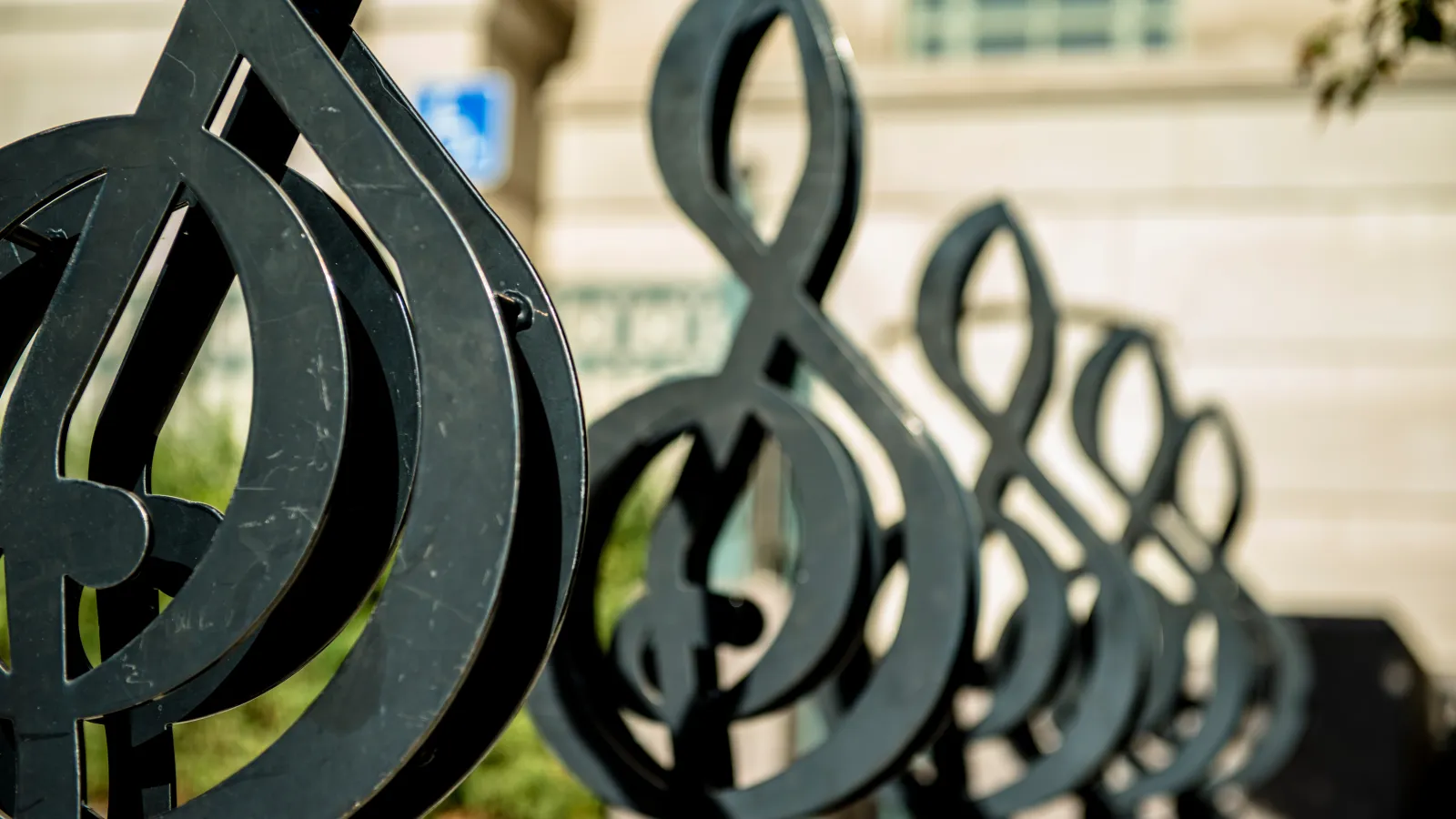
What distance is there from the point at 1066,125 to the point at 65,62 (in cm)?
604

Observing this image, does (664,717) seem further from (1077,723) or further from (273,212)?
(1077,723)

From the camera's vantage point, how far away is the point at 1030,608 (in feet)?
14.1

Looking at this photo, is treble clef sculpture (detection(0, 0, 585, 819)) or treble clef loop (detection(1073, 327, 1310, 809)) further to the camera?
treble clef loop (detection(1073, 327, 1310, 809))

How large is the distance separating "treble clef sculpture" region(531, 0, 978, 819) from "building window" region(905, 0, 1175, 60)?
26.8ft

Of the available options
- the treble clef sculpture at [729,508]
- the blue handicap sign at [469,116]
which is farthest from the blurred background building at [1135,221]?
the treble clef sculpture at [729,508]

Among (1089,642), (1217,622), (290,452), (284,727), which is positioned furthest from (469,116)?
(290,452)

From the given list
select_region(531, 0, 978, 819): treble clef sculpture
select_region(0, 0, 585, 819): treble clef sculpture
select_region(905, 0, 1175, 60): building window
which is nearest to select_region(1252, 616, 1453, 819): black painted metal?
select_region(531, 0, 978, 819): treble clef sculpture

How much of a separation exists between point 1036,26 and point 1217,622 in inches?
232

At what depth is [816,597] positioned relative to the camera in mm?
2691

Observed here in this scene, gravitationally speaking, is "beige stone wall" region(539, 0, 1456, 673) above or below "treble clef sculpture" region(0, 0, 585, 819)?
above

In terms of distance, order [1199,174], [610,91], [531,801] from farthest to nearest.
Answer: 1. [610,91]
2. [1199,174]
3. [531,801]

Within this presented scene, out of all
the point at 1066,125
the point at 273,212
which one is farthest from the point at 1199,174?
the point at 273,212

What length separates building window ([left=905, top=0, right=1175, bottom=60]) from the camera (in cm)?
1070

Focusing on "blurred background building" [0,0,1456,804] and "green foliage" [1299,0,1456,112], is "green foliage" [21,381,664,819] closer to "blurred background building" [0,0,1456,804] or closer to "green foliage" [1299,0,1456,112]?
"blurred background building" [0,0,1456,804]
